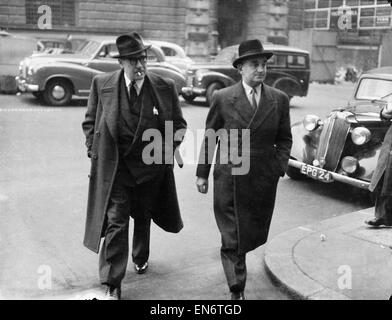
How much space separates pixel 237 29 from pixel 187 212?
23965 mm

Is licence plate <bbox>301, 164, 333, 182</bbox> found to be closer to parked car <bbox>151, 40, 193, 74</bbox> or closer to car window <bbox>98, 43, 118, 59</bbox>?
car window <bbox>98, 43, 118, 59</bbox>

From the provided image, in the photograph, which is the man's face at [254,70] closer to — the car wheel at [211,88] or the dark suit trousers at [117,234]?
the dark suit trousers at [117,234]

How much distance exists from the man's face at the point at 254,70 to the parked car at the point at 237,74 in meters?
11.6

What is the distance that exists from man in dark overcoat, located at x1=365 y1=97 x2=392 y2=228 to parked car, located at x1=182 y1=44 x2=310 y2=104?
408 inches

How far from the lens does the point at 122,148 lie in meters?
3.85

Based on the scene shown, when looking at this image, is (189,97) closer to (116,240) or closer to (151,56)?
(151,56)

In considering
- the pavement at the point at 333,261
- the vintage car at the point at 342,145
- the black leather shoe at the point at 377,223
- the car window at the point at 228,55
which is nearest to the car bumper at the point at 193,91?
the car window at the point at 228,55

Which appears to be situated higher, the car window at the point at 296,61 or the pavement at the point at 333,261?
the car window at the point at 296,61

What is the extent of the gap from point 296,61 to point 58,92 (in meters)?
7.40

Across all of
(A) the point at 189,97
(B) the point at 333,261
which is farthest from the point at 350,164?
(A) the point at 189,97

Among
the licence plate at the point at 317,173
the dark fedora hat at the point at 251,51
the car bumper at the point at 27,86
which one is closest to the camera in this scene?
the dark fedora hat at the point at 251,51

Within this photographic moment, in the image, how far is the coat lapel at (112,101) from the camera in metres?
3.79

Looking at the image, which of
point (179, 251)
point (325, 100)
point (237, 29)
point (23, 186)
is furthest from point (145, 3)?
point (179, 251)

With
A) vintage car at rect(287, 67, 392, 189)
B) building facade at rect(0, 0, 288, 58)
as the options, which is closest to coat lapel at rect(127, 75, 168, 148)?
vintage car at rect(287, 67, 392, 189)
